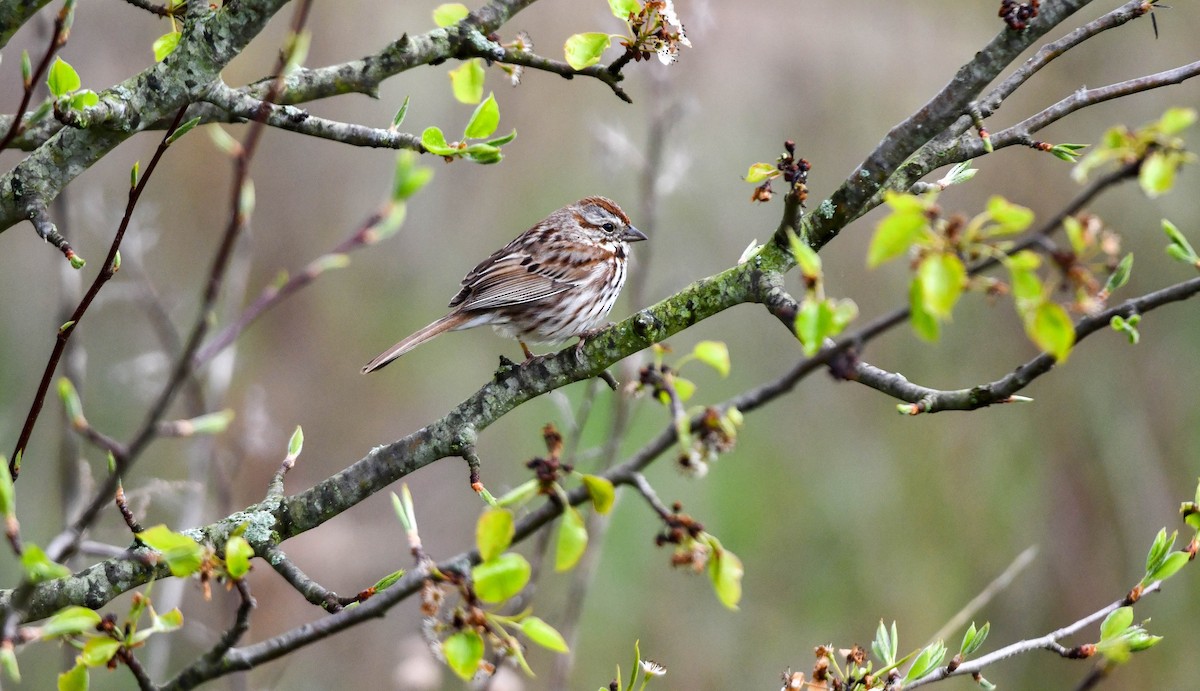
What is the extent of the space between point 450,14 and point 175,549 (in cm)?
167

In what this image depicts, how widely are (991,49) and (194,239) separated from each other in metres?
6.03

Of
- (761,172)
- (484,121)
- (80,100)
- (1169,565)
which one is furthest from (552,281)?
(1169,565)

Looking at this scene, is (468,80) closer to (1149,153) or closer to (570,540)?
(570,540)

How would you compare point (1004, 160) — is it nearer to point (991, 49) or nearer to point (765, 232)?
point (765, 232)

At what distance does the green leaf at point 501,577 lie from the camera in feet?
5.03

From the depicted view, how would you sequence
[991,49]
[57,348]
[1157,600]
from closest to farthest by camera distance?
[57,348] < [991,49] < [1157,600]

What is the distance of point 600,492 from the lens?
4.83ft

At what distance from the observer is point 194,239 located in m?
7.29

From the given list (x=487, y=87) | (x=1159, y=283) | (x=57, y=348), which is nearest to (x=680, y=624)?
(x=1159, y=283)

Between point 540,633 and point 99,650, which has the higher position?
point 99,650

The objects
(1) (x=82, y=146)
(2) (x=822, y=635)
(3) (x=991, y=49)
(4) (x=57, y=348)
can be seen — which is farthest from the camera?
(2) (x=822, y=635)

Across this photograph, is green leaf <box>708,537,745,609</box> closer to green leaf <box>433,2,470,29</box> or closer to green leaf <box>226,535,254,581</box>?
green leaf <box>226,535,254,581</box>

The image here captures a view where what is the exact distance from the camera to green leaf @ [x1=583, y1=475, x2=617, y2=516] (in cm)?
145

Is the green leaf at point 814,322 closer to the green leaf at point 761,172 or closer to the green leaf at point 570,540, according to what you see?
the green leaf at point 570,540
